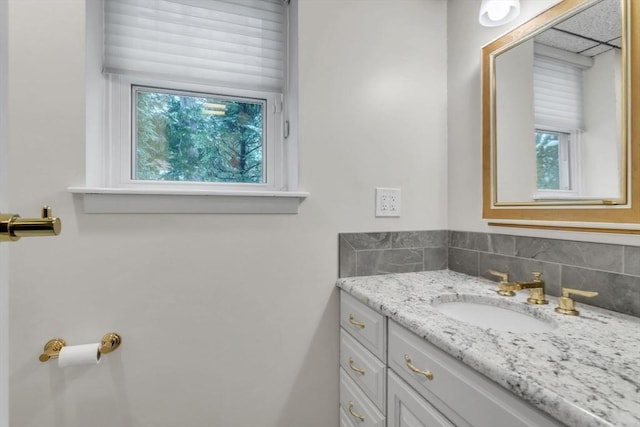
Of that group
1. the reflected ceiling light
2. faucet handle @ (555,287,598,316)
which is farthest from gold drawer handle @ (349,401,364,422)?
the reflected ceiling light

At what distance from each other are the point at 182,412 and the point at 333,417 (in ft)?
1.86

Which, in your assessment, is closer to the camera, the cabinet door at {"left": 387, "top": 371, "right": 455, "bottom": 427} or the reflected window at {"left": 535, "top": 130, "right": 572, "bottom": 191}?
the cabinet door at {"left": 387, "top": 371, "right": 455, "bottom": 427}

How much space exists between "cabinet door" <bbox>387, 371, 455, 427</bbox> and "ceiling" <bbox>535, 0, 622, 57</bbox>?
Answer: 3.41ft

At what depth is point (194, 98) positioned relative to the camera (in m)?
1.23

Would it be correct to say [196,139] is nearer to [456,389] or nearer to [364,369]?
[364,369]

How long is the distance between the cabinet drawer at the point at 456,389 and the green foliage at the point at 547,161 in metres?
0.67

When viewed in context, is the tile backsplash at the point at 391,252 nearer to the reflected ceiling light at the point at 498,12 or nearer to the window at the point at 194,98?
the window at the point at 194,98

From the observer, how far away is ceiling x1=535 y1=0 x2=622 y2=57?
0.81 meters

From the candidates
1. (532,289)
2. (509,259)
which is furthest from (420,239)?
(532,289)

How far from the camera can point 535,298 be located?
2.93 feet

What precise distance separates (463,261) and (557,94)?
68 centimetres

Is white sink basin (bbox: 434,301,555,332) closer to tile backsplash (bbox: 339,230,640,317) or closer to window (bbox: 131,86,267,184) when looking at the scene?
tile backsplash (bbox: 339,230,640,317)

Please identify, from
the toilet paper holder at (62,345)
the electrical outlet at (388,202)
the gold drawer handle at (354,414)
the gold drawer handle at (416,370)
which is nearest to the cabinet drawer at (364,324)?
the gold drawer handle at (416,370)

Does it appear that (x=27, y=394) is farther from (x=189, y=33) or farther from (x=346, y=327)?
(x=189, y=33)
